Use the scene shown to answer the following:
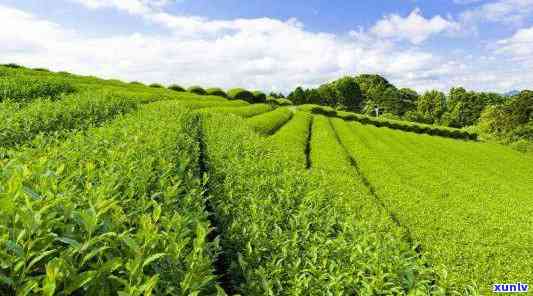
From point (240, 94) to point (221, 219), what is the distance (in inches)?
2005

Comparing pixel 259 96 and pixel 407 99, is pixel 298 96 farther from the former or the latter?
pixel 407 99

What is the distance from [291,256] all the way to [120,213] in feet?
5.55

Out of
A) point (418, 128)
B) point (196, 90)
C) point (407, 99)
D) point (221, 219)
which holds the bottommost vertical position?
point (418, 128)

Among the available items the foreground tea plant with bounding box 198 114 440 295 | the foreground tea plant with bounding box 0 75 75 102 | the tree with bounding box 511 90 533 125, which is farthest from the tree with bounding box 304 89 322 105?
the foreground tea plant with bounding box 198 114 440 295

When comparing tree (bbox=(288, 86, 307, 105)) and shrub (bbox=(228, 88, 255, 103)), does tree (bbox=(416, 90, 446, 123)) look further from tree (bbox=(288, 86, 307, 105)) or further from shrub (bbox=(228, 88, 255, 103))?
shrub (bbox=(228, 88, 255, 103))

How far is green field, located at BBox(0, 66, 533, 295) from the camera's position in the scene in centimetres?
214

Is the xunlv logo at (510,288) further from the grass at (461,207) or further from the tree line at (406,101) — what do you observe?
the tree line at (406,101)

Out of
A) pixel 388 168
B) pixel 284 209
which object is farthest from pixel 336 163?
pixel 284 209

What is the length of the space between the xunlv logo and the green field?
0.23 meters

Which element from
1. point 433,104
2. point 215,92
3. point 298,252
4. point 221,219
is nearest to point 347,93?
point 433,104

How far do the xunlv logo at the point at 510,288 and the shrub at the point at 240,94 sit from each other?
4792cm

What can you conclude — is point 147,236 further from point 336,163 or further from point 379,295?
point 336,163

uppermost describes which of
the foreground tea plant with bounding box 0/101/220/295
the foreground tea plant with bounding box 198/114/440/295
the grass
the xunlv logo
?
the foreground tea plant with bounding box 0/101/220/295

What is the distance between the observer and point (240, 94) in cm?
5497
